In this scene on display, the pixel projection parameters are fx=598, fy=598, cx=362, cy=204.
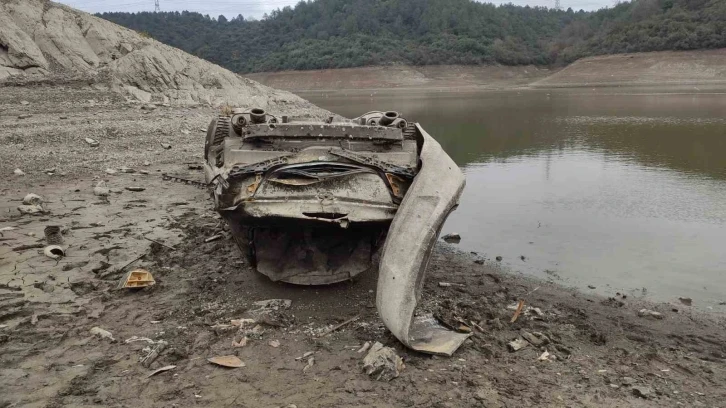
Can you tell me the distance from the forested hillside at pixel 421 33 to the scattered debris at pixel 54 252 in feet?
174

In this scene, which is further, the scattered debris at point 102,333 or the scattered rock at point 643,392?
the scattered debris at point 102,333

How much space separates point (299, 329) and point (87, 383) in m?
1.57

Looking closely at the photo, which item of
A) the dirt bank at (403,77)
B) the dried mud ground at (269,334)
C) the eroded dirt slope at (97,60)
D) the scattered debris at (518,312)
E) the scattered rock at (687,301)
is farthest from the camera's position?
the dirt bank at (403,77)

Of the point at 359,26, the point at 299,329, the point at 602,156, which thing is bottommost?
the point at 602,156

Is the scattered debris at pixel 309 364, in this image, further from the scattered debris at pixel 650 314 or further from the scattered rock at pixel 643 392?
the scattered debris at pixel 650 314

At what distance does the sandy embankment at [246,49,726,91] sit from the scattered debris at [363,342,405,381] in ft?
146

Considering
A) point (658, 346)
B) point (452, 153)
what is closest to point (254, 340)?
point (658, 346)

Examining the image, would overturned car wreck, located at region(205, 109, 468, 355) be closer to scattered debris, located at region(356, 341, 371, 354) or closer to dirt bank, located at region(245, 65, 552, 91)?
scattered debris, located at region(356, 341, 371, 354)

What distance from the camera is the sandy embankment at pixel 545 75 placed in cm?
4594

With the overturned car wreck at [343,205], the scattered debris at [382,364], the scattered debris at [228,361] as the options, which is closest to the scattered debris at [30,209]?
the overturned car wreck at [343,205]

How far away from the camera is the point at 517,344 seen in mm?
4684

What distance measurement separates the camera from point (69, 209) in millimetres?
7781

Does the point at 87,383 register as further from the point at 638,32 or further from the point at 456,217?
the point at 638,32

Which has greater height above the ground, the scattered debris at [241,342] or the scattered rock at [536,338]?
the scattered debris at [241,342]
